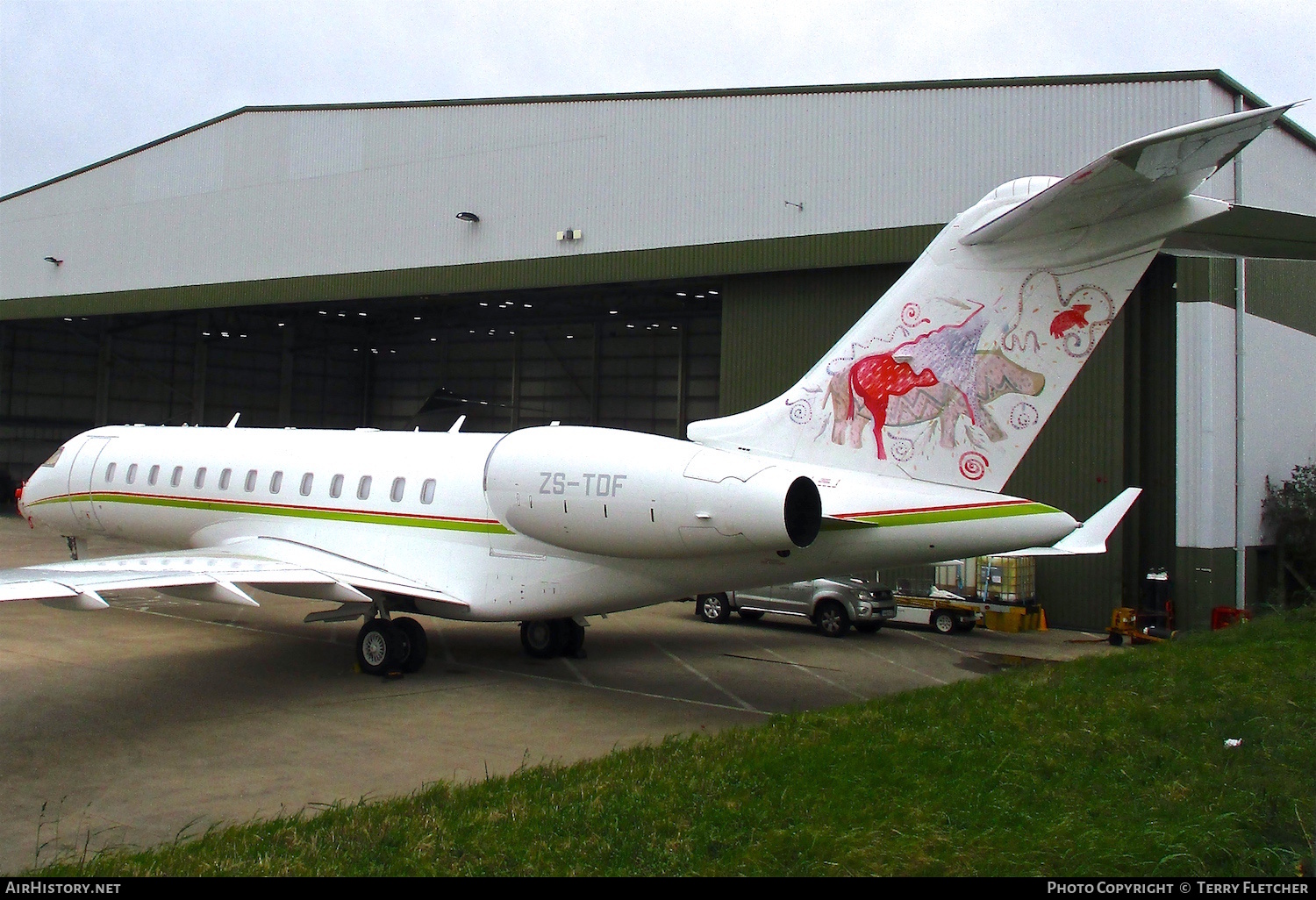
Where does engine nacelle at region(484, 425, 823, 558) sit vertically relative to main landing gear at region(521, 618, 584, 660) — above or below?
above

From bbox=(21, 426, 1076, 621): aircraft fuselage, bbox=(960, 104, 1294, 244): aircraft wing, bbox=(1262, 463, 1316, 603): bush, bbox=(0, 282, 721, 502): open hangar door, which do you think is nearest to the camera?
bbox=(960, 104, 1294, 244): aircraft wing

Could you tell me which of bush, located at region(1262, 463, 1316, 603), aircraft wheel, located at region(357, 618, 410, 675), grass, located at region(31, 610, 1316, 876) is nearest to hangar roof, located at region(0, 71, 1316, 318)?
bush, located at region(1262, 463, 1316, 603)

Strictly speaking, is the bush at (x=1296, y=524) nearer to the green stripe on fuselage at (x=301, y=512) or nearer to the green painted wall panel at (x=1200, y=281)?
the green painted wall panel at (x=1200, y=281)

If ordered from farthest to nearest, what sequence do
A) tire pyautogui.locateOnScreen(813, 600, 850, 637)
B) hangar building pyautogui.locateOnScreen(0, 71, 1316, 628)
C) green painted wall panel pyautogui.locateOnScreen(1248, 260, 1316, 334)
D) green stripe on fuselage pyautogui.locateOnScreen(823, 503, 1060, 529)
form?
green painted wall panel pyautogui.locateOnScreen(1248, 260, 1316, 334), hangar building pyautogui.locateOnScreen(0, 71, 1316, 628), tire pyautogui.locateOnScreen(813, 600, 850, 637), green stripe on fuselage pyautogui.locateOnScreen(823, 503, 1060, 529)

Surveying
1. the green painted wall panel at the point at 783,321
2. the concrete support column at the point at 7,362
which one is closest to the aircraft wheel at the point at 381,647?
the green painted wall panel at the point at 783,321

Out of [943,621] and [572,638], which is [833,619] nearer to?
[943,621]

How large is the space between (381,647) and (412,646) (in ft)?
1.20

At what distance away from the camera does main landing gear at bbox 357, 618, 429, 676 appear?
11539 mm

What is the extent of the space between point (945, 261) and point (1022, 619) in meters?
11.0

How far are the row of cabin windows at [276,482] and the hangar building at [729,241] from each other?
9.40 meters

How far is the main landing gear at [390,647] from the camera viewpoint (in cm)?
1154

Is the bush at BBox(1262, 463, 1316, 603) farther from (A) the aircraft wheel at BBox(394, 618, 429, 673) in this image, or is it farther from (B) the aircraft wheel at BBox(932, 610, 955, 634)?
(A) the aircraft wheel at BBox(394, 618, 429, 673)

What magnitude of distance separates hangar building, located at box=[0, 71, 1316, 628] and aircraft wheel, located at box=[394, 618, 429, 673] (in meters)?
9.38

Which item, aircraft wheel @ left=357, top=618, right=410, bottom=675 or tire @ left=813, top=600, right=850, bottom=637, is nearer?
aircraft wheel @ left=357, top=618, right=410, bottom=675
